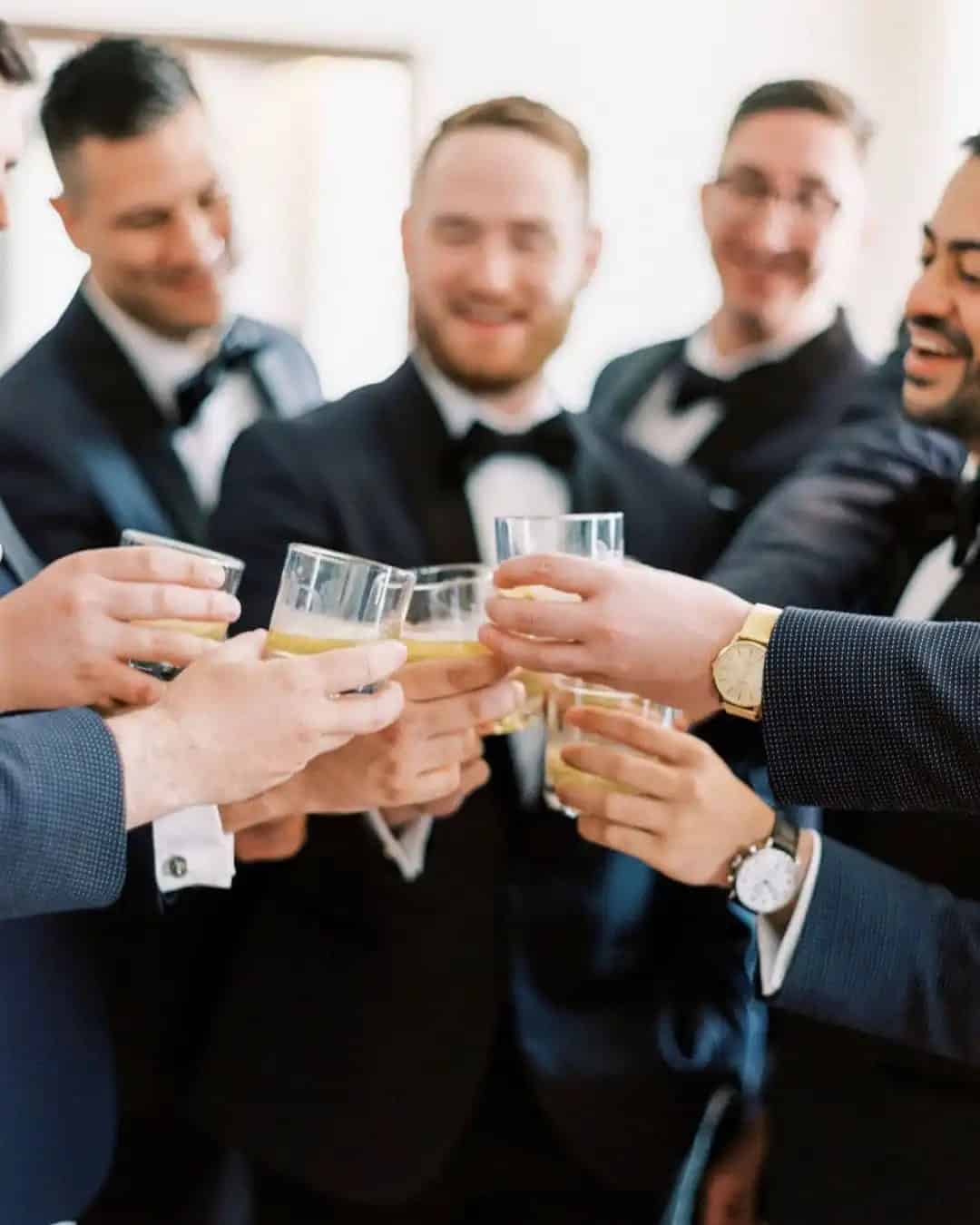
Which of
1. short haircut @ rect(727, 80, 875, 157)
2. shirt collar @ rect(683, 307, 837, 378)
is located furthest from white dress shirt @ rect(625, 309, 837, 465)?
short haircut @ rect(727, 80, 875, 157)

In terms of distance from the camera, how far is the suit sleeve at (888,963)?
4.89ft

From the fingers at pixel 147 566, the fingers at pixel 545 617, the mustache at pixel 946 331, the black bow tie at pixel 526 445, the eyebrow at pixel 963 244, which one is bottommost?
the fingers at pixel 545 617

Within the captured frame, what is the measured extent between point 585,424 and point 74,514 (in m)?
0.72

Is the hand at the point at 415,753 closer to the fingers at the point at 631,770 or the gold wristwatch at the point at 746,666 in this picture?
the fingers at the point at 631,770

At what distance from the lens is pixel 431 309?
1831 mm

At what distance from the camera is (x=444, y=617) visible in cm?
163

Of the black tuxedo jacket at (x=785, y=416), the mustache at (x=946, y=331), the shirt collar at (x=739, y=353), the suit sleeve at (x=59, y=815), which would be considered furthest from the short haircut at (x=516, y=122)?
the suit sleeve at (x=59, y=815)

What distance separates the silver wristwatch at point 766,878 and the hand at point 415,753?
1.09ft

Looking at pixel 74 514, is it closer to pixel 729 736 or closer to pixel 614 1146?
pixel 729 736

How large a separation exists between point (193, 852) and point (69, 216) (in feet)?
2.78

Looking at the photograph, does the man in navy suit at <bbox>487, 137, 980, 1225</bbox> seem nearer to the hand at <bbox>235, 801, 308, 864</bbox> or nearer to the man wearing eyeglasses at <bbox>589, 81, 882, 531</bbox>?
the man wearing eyeglasses at <bbox>589, 81, 882, 531</bbox>

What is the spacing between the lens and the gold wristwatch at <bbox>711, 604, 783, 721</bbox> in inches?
54.8

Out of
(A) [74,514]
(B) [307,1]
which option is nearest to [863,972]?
(A) [74,514]

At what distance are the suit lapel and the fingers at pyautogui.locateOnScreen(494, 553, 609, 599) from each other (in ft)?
1.98
